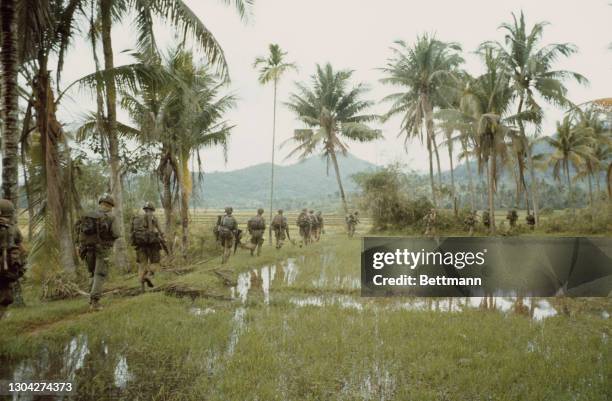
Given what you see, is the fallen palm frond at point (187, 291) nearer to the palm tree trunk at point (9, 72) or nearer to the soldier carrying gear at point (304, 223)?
the palm tree trunk at point (9, 72)

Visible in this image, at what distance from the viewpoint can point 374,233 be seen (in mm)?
25500

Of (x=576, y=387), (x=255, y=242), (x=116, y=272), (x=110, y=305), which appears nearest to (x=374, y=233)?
(x=255, y=242)

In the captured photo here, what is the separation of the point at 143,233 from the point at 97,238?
144cm

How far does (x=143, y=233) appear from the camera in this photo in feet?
26.0

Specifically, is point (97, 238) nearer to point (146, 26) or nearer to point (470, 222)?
point (146, 26)

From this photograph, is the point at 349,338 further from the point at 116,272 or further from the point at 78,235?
the point at 116,272

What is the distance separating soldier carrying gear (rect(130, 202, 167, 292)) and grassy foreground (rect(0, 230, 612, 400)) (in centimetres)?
89

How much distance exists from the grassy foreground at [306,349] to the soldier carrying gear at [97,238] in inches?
19.4

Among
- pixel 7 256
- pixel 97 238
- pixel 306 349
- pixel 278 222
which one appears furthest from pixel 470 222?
pixel 7 256

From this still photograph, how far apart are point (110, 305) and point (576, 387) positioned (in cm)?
667

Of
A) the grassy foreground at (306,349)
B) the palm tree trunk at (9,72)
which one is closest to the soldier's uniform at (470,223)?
the grassy foreground at (306,349)

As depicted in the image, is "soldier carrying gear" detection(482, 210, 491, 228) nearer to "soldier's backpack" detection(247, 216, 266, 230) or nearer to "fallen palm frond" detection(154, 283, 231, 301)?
"soldier's backpack" detection(247, 216, 266, 230)

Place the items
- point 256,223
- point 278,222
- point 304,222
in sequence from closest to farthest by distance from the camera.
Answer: point 256,223 < point 278,222 < point 304,222

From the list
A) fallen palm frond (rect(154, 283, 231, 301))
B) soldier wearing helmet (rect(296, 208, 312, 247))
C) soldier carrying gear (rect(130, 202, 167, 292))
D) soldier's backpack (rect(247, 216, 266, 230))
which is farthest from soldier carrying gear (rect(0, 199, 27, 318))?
soldier wearing helmet (rect(296, 208, 312, 247))
